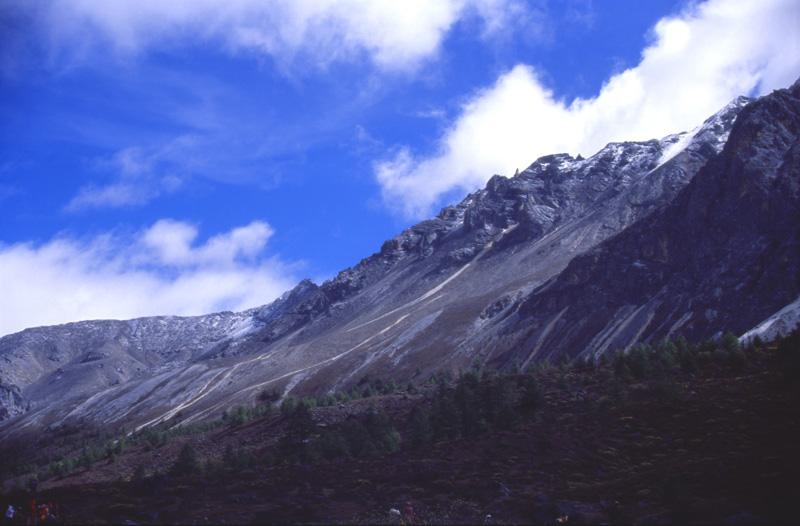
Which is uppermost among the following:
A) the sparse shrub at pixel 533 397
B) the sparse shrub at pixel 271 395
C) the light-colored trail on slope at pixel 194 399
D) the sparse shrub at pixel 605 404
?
the light-colored trail on slope at pixel 194 399

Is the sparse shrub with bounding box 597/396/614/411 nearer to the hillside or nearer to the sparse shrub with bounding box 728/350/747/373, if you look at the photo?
the hillside

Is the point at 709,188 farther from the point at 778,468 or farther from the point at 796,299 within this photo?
the point at 778,468

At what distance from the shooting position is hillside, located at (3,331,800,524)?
30.5 m

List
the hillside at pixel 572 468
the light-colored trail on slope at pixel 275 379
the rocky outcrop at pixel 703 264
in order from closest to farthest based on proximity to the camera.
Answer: the hillside at pixel 572 468, the rocky outcrop at pixel 703 264, the light-colored trail on slope at pixel 275 379

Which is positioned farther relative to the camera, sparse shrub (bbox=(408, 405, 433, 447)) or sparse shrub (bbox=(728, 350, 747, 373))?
sparse shrub (bbox=(728, 350, 747, 373))

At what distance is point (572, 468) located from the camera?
138 feet

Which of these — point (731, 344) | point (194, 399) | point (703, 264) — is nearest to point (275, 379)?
point (194, 399)

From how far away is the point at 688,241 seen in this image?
483ft

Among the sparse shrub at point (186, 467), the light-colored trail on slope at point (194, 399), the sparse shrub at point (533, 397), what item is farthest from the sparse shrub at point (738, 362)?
the light-colored trail on slope at point (194, 399)

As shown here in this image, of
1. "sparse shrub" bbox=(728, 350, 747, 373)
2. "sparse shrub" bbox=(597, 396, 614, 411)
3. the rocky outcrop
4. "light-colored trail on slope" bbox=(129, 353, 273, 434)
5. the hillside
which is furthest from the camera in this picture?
"light-colored trail on slope" bbox=(129, 353, 273, 434)

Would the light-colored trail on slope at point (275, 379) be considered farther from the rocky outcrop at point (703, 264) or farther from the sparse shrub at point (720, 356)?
the sparse shrub at point (720, 356)

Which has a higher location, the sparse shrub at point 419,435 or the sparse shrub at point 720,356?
the sparse shrub at point 419,435

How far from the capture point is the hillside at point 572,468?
30.5 meters

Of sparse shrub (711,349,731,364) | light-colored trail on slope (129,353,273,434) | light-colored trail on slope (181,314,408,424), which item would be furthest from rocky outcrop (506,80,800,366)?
light-colored trail on slope (129,353,273,434)
